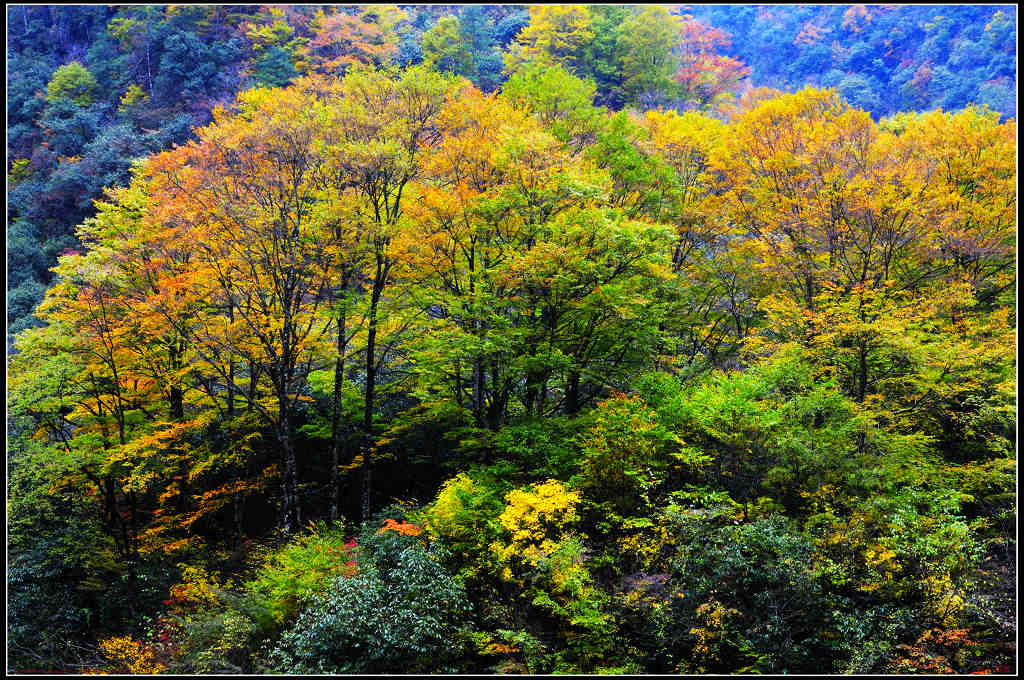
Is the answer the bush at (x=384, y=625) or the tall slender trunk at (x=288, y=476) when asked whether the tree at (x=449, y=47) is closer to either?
the tall slender trunk at (x=288, y=476)

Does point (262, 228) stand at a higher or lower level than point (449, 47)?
lower

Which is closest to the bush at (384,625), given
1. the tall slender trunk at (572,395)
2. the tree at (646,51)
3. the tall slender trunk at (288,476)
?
the tall slender trunk at (288,476)

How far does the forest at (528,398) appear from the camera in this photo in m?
9.16

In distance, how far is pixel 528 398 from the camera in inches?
624

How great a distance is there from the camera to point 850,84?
1734 inches

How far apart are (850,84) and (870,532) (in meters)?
47.1

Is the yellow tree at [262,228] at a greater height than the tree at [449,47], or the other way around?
the tree at [449,47]

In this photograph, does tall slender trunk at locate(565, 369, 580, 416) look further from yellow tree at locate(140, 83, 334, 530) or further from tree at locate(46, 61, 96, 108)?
tree at locate(46, 61, 96, 108)

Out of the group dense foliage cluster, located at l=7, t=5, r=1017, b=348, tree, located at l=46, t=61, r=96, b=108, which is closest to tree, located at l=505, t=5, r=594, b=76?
dense foliage cluster, located at l=7, t=5, r=1017, b=348

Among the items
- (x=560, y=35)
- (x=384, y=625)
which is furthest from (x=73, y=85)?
(x=384, y=625)

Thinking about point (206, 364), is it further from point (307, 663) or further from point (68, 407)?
point (307, 663)

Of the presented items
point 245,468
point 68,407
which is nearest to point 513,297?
point 245,468

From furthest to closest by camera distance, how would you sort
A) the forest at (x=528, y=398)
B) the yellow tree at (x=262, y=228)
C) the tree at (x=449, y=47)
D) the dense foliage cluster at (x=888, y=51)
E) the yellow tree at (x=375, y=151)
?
the dense foliage cluster at (x=888, y=51), the tree at (x=449, y=47), the yellow tree at (x=375, y=151), the yellow tree at (x=262, y=228), the forest at (x=528, y=398)

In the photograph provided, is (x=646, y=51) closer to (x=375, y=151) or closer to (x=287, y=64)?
(x=287, y=64)
